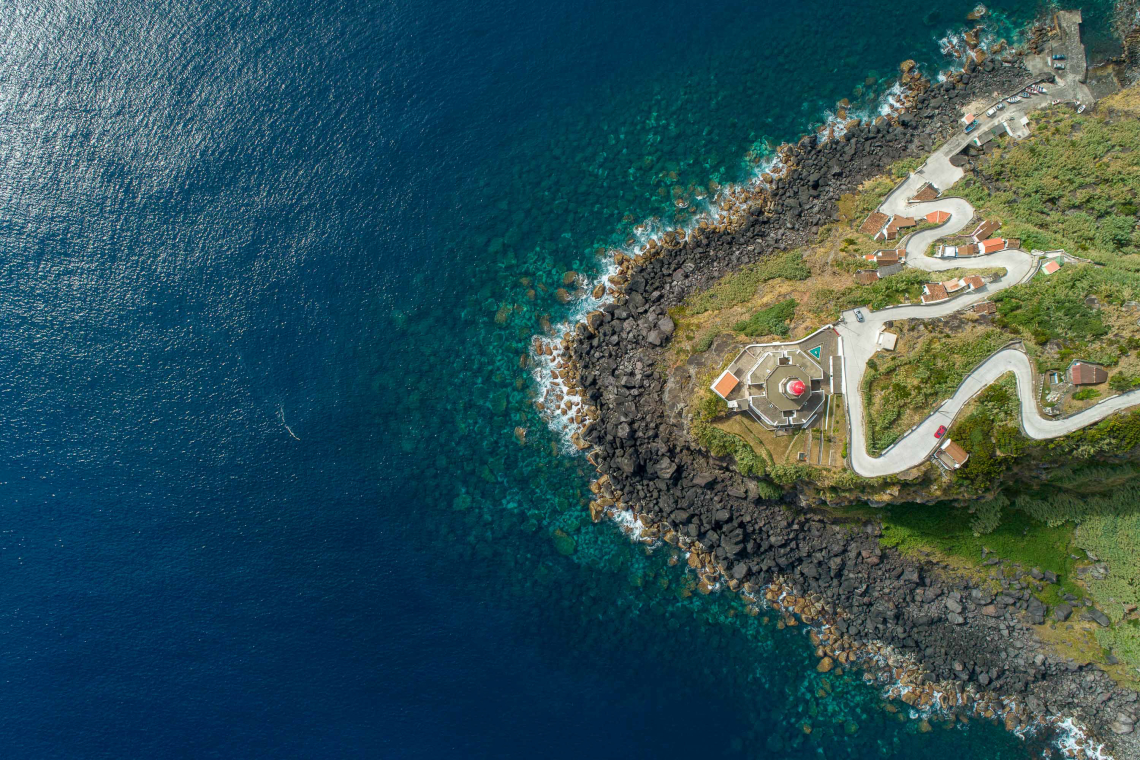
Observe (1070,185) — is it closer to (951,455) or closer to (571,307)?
(951,455)

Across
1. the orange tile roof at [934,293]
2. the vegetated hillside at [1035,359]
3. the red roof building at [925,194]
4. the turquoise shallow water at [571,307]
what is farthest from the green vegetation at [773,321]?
the red roof building at [925,194]

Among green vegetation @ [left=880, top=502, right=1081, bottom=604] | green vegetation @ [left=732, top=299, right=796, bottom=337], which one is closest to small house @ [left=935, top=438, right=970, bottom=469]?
green vegetation @ [left=880, top=502, right=1081, bottom=604]

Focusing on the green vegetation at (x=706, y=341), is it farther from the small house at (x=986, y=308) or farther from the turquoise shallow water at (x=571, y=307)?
the small house at (x=986, y=308)

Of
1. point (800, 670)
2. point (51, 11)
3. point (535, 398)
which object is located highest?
point (51, 11)

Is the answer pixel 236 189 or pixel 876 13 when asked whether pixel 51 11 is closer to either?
pixel 236 189

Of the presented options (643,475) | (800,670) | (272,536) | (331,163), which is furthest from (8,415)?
(800,670)
